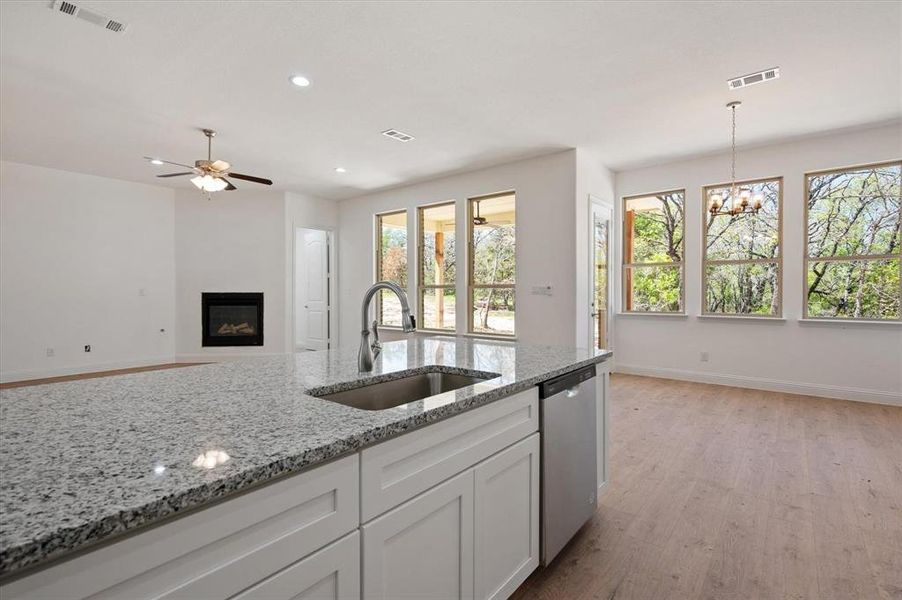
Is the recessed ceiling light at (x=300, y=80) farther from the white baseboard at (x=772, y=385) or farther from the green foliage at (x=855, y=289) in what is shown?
the green foliage at (x=855, y=289)

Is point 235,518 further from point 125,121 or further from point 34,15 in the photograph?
point 125,121

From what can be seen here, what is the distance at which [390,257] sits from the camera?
7250 millimetres

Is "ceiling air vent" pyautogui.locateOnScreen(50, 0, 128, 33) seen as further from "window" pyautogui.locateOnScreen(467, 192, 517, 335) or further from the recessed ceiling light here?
"window" pyautogui.locateOnScreen(467, 192, 517, 335)

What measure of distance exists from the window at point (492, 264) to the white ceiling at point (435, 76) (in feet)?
3.17

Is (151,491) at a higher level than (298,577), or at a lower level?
higher

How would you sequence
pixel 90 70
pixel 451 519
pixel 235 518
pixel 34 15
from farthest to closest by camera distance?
1. pixel 90 70
2. pixel 34 15
3. pixel 451 519
4. pixel 235 518

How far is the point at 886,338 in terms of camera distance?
4473 millimetres

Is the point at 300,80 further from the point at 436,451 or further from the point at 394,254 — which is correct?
the point at 394,254

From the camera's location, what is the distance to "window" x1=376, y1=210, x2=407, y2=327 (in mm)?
7117

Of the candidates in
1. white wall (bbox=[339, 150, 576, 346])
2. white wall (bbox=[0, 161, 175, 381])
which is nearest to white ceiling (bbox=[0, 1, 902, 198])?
white wall (bbox=[339, 150, 576, 346])

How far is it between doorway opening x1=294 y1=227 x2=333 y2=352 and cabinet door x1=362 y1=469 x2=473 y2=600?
6717 millimetres

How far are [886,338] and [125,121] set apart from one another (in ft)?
25.4

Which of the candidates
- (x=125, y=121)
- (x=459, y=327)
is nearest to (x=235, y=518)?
(x=125, y=121)

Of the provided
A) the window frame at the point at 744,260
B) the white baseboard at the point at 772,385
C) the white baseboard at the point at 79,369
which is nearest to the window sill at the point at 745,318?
the window frame at the point at 744,260
